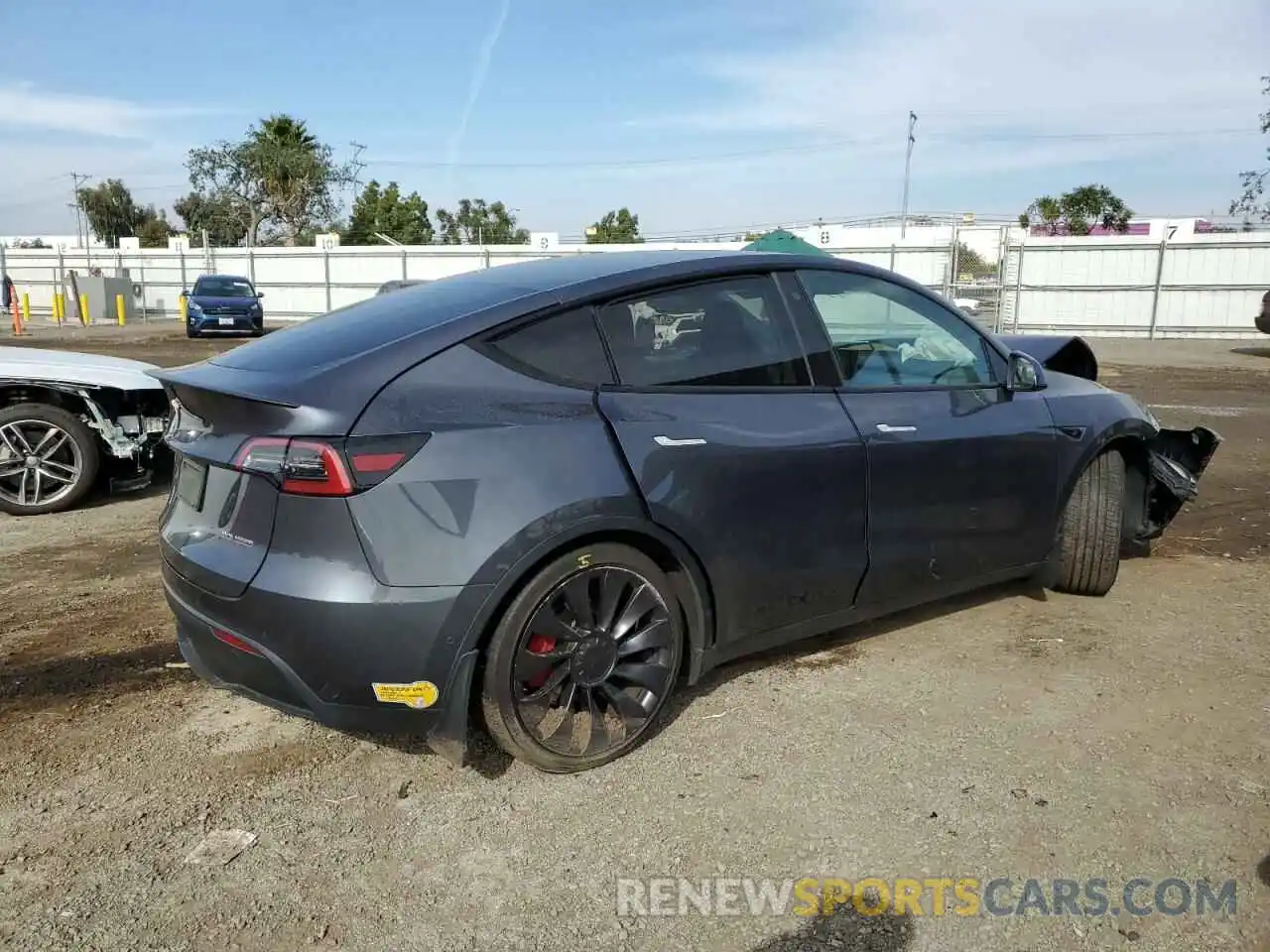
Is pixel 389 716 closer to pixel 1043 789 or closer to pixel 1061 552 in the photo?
pixel 1043 789

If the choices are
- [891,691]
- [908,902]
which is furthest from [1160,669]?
[908,902]

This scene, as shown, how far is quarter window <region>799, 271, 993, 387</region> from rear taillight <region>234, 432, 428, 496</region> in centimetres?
167

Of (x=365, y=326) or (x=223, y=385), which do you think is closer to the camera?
(x=223, y=385)

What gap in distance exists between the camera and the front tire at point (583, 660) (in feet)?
9.11

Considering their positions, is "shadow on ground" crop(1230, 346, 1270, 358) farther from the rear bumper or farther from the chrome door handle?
the rear bumper

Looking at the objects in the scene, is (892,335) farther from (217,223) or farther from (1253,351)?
(217,223)

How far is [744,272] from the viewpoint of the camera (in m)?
3.40

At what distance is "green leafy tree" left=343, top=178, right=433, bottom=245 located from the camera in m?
60.8

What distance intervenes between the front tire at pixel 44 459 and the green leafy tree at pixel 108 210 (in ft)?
271

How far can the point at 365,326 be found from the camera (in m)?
3.05

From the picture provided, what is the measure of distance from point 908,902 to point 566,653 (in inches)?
44.5

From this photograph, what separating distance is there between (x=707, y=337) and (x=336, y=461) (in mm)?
1308

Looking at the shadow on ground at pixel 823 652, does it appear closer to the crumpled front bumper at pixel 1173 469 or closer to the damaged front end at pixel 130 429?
the crumpled front bumper at pixel 1173 469

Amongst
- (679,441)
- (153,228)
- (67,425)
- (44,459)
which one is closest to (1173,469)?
(679,441)
